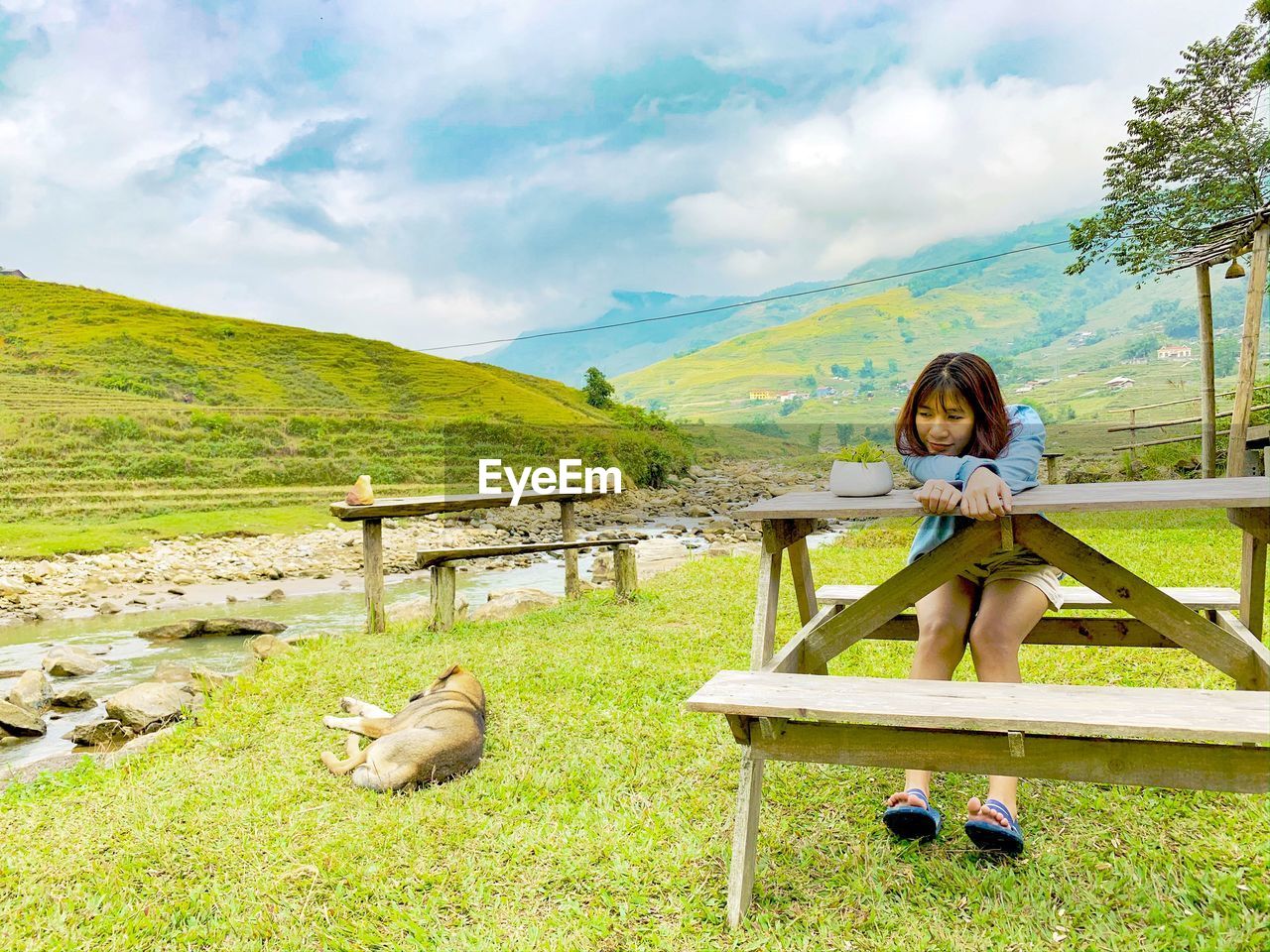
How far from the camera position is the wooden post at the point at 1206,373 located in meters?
12.3

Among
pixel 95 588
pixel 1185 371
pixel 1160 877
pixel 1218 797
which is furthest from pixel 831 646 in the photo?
pixel 1185 371

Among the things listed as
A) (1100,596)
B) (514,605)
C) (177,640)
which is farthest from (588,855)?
(177,640)

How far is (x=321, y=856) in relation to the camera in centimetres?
258

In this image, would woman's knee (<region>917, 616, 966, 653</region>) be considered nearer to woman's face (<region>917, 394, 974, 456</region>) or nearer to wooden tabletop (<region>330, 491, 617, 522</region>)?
woman's face (<region>917, 394, 974, 456</region>)

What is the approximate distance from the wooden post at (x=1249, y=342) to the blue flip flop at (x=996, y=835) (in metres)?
11.1

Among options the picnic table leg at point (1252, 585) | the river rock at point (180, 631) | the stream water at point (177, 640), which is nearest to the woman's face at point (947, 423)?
the picnic table leg at point (1252, 585)

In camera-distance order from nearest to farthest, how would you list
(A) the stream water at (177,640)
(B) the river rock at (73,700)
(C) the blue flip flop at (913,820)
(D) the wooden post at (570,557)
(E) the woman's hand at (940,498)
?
(E) the woman's hand at (940,498)
(C) the blue flip flop at (913,820)
(A) the stream water at (177,640)
(B) the river rock at (73,700)
(D) the wooden post at (570,557)

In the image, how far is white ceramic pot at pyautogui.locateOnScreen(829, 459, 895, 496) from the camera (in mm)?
2580

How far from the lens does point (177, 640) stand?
9766 millimetres

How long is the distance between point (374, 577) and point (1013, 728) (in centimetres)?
576

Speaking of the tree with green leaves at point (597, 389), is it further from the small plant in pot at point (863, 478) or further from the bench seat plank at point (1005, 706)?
the bench seat plank at point (1005, 706)

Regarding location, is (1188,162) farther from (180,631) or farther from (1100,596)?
(180,631)

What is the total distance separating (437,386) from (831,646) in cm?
5736

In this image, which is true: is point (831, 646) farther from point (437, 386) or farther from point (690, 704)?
point (437, 386)
